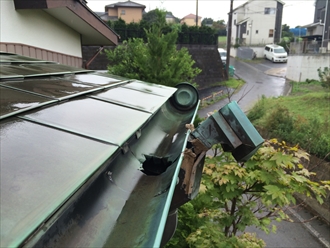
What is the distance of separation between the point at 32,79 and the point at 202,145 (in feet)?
5.62

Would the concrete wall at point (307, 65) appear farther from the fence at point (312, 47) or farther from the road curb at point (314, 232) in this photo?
the road curb at point (314, 232)

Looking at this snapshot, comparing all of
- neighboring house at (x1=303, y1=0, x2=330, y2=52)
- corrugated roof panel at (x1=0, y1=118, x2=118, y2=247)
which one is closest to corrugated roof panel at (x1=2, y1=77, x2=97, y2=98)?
corrugated roof panel at (x1=0, y1=118, x2=118, y2=247)

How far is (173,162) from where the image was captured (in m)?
1.83

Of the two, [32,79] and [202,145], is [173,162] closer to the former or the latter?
[202,145]

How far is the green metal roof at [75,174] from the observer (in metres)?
0.92

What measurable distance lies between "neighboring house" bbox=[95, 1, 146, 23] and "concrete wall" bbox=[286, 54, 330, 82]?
27.9 meters

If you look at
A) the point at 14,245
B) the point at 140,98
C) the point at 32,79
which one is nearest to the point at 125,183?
the point at 14,245

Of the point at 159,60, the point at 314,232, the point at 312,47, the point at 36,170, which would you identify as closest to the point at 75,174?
the point at 36,170

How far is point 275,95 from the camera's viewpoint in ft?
66.2

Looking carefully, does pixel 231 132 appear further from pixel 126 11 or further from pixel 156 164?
pixel 126 11

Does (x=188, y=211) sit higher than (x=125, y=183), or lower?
lower

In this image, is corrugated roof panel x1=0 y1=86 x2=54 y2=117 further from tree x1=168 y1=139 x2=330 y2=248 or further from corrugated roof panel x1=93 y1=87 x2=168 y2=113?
tree x1=168 y1=139 x2=330 y2=248

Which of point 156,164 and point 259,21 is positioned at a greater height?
point 259,21

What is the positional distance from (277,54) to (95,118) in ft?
129
